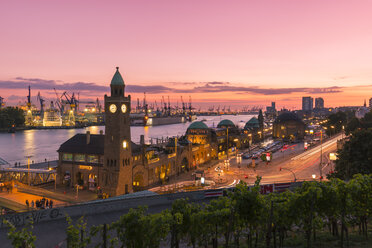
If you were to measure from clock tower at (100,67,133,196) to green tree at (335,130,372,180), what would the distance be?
39.2 metres

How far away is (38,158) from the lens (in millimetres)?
124250

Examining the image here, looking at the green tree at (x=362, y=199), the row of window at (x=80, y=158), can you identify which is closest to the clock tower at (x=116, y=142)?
the row of window at (x=80, y=158)

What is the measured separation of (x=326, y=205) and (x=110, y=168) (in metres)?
42.8

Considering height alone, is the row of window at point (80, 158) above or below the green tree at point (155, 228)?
below

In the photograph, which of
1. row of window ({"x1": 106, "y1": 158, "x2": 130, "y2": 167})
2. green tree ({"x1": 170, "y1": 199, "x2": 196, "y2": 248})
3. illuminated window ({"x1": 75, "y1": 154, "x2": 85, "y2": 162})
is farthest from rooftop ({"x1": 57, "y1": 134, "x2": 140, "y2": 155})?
green tree ({"x1": 170, "y1": 199, "x2": 196, "y2": 248})

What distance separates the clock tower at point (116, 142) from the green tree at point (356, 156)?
129 feet

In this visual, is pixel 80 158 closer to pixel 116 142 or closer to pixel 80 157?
pixel 80 157

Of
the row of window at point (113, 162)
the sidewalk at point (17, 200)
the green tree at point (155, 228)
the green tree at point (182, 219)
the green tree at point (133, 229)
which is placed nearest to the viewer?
the green tree at point (155, 228)

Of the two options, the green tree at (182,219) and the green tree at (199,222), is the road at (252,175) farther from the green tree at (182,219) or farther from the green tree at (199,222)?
the green tree at (199,222)

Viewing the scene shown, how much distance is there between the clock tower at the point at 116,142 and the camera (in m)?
57.3

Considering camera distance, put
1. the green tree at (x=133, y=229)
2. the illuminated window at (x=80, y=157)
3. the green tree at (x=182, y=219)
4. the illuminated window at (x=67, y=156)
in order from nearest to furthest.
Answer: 1. the green tree at (x=133, y=229)
2. the green tree at (x=182, y=219)
3. the illuminated window at (x=80, y=157)
4. the illuminated window at (x=67, y=156)

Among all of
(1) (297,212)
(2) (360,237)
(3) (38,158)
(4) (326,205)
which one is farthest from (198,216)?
(3) (38,158)

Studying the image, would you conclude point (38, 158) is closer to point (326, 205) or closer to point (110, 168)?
point (110, 168)

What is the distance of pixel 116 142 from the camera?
57500 mm
